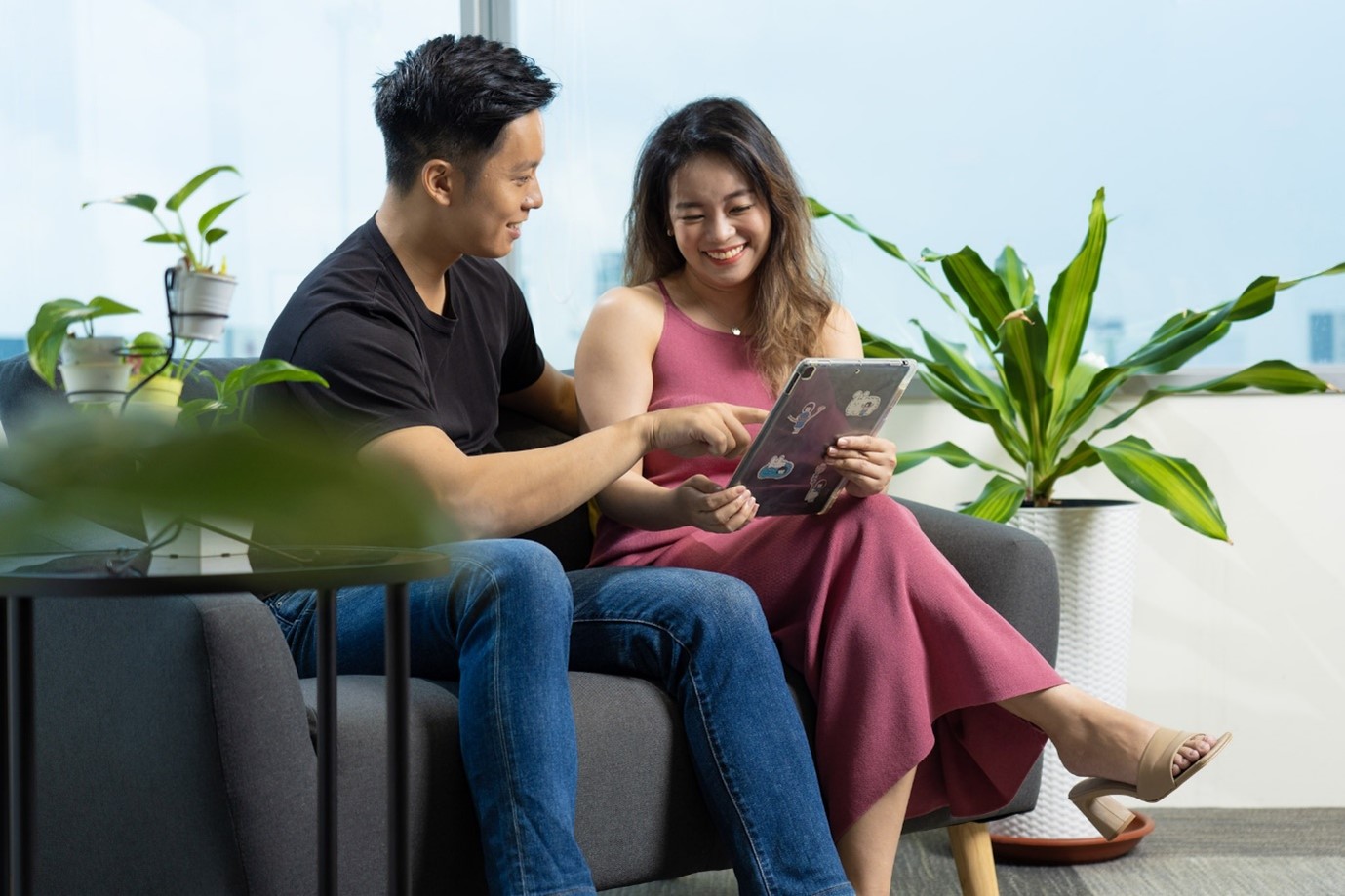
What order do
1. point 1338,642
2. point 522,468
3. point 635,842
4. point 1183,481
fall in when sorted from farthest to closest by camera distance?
point 1338,642 → point 1183,481 → point 522,468 → point 635,842

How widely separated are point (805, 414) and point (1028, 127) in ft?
4.57

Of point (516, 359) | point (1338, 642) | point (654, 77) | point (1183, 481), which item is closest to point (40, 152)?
point (654, 77)

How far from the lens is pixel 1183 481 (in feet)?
7.03

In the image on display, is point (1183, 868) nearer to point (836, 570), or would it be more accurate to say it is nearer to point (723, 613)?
point (836, 570)

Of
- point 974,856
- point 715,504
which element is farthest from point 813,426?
point 974,856

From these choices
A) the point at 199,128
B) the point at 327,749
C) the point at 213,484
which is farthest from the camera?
the point at 199,128

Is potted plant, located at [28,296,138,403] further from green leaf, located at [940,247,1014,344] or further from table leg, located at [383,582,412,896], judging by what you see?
green leaf, located at [940,247,1014,344]

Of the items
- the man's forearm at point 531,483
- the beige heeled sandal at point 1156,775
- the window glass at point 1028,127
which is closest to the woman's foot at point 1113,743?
the beige heeled sandal at point 1156,775

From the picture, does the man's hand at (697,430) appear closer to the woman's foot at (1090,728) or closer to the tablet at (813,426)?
the tablet at (813,426)

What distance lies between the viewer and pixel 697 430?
4.89ft

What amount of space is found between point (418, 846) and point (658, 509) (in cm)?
55

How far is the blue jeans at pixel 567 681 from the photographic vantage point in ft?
4.11

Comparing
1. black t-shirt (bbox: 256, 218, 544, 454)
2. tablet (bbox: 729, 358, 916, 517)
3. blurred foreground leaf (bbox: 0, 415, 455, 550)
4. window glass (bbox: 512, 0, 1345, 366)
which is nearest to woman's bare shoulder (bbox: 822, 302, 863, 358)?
tablet (bbox: 729, 358, 916, 517)

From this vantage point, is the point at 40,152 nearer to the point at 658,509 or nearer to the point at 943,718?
the point at 658,509
